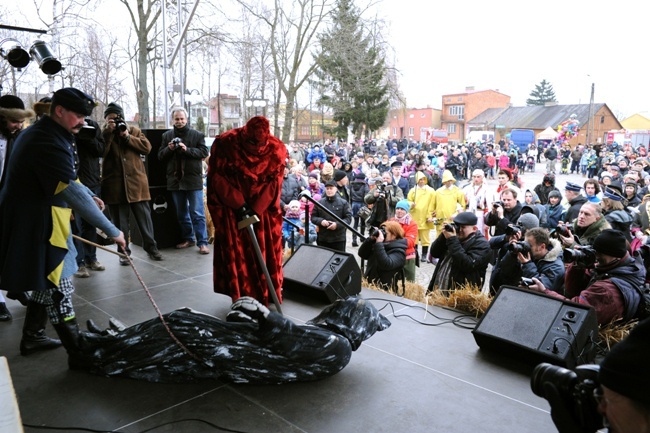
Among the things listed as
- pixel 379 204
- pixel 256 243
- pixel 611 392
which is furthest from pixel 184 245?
pixel 611 392

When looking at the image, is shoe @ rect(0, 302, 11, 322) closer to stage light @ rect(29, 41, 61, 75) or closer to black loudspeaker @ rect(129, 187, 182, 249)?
black loudspeaker @ rect(129, 187, 182, 249)

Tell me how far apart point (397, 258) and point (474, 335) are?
1.91 meters

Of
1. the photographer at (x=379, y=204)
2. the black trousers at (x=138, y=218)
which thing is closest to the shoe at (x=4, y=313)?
the black trousers at (x=138, y=218)

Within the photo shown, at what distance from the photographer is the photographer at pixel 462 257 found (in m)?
4.91

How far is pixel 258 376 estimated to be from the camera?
2.87 meters

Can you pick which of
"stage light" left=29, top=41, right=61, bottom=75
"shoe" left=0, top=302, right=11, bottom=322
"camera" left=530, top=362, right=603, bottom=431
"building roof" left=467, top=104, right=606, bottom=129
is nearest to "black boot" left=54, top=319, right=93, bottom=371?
"shoe" left=0, top=302, right=11, bottom=322

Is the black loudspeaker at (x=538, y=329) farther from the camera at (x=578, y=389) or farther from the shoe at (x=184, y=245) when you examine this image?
the shoe at (x=184, y=245)

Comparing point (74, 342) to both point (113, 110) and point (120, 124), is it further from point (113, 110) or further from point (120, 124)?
point (113, 110)

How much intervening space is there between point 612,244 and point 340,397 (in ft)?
7.03

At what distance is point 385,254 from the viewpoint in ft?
17.4

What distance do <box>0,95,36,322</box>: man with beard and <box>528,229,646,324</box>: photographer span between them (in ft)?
13.4

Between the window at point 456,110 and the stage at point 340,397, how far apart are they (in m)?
67.1

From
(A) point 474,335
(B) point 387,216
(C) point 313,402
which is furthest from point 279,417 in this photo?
(B) point 387,216

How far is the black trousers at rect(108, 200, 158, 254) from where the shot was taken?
18.0 feet
